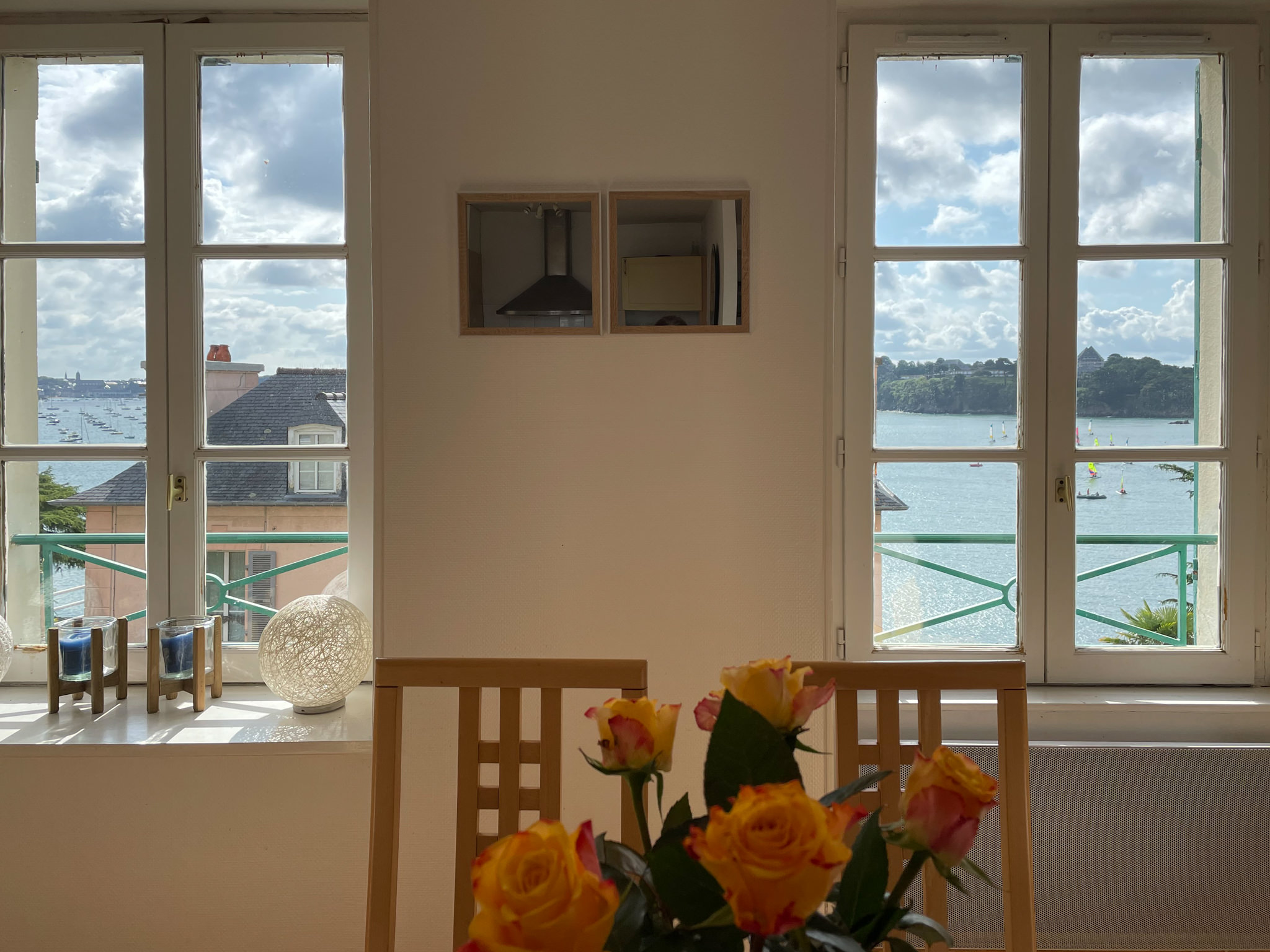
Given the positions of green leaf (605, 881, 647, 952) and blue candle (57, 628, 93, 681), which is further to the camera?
blue candle (57, 628, 93, 681)

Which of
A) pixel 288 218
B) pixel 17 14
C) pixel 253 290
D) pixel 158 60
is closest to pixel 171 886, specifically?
pixel 253 290

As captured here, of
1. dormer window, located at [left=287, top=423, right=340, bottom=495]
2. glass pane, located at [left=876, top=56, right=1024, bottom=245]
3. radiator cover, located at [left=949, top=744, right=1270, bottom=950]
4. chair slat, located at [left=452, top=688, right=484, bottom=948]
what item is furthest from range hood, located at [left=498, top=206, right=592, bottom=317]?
radiator cover, located at [left=949, top=744, right=1270, bottom=950]

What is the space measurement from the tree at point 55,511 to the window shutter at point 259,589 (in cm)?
49

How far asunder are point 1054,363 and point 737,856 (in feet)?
7.37

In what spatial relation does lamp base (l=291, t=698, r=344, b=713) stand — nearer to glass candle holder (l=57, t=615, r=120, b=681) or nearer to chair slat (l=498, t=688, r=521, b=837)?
glass candle holder (l=57, t=615, r=120, b=681)

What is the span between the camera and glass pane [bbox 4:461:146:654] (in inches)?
92.4

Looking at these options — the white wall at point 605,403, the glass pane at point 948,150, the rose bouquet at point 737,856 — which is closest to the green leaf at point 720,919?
the rose bouquet at point 737,856

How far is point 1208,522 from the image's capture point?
2352 millimetres

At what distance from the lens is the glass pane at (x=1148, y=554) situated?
2348mm

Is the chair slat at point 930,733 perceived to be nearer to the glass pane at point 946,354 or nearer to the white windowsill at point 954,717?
the white windowsill at point 954,717

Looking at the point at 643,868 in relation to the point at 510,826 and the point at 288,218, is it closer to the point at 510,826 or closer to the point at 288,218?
the point at 510,826

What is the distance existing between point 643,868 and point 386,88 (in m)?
1.89

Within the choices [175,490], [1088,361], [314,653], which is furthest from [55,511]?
[1088,361]

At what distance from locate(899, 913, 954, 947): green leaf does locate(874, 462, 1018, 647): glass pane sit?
70.8 inches
